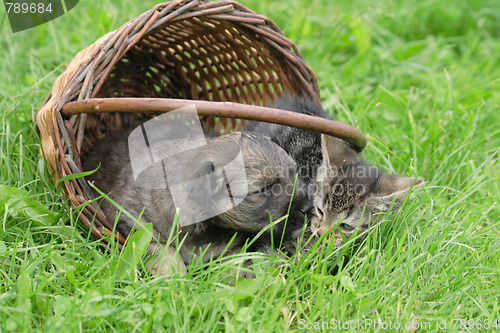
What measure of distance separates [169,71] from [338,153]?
1.55m

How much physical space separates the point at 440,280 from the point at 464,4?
4.01 meters

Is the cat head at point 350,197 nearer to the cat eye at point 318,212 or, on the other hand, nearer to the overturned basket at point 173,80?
the cat eye at point 318,212

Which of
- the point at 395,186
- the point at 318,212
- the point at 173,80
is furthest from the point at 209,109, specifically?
the point at 173,80

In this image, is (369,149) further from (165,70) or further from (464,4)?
(464,4)

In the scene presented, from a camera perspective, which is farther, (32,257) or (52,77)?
(52,77)

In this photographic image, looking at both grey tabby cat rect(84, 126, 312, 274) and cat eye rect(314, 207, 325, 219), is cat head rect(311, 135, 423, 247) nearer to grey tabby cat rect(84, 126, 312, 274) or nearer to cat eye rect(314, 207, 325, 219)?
cat eye rect(314, 207, 325, 219)

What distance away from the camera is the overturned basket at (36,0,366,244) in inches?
91.0

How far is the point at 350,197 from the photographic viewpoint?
265cm

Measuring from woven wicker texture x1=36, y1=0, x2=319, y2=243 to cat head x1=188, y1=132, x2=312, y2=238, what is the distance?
52 cm

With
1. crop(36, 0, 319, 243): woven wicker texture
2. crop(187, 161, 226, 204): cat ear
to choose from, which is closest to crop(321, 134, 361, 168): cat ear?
crop(36, 0, 319, 243): woven wicker texture

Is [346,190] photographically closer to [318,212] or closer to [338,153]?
[318,212]

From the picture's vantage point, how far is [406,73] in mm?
4367

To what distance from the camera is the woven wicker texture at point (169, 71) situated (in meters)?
2.46

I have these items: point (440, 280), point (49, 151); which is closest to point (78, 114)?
point (49, 151)
